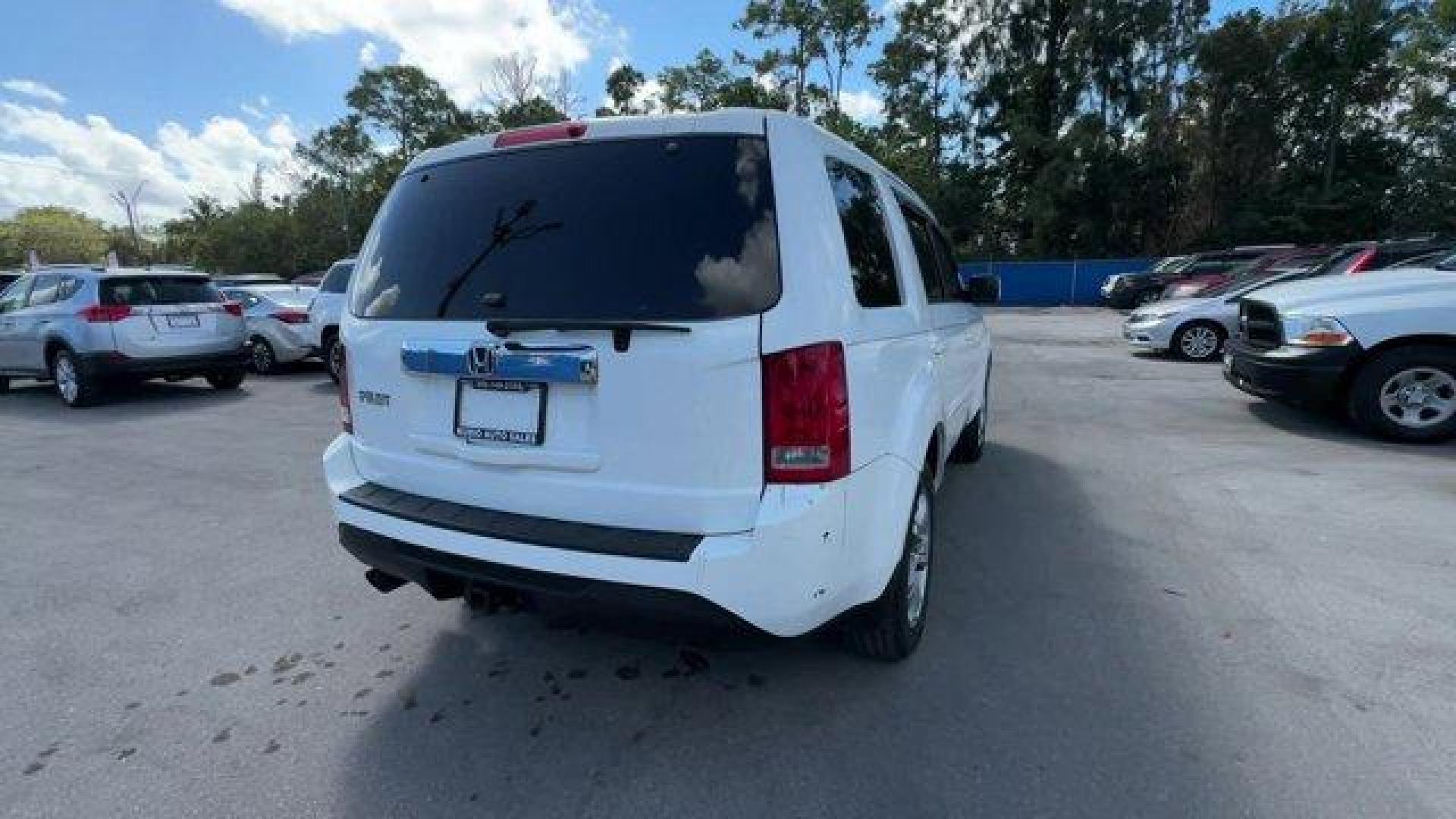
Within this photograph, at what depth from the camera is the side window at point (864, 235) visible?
245 centimetres

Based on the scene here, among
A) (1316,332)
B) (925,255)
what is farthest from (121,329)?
(1316,332)

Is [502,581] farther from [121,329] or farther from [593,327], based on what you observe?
[121,329]

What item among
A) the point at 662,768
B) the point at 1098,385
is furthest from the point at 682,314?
the point at 1098,385

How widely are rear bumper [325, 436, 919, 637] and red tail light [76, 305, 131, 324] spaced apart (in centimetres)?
890

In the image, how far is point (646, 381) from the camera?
2.11m

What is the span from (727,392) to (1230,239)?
4060cm

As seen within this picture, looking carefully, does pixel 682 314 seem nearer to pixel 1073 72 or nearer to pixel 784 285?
pixel 784 285

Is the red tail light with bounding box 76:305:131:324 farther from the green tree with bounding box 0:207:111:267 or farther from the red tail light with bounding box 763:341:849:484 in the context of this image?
the green tree with bounding box 0:207:111:267

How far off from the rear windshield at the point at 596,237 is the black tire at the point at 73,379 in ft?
29.6

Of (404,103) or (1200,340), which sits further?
(404,103)

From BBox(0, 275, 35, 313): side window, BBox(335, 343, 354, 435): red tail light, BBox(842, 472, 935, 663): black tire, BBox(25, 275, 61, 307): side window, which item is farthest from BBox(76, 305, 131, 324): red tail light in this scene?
BBox(842, 472, 935, 663): black tire

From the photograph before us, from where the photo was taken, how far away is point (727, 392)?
6.74ft

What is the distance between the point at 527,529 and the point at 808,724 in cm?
117

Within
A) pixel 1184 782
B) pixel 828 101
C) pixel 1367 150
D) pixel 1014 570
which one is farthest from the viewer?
pixel 828 101
